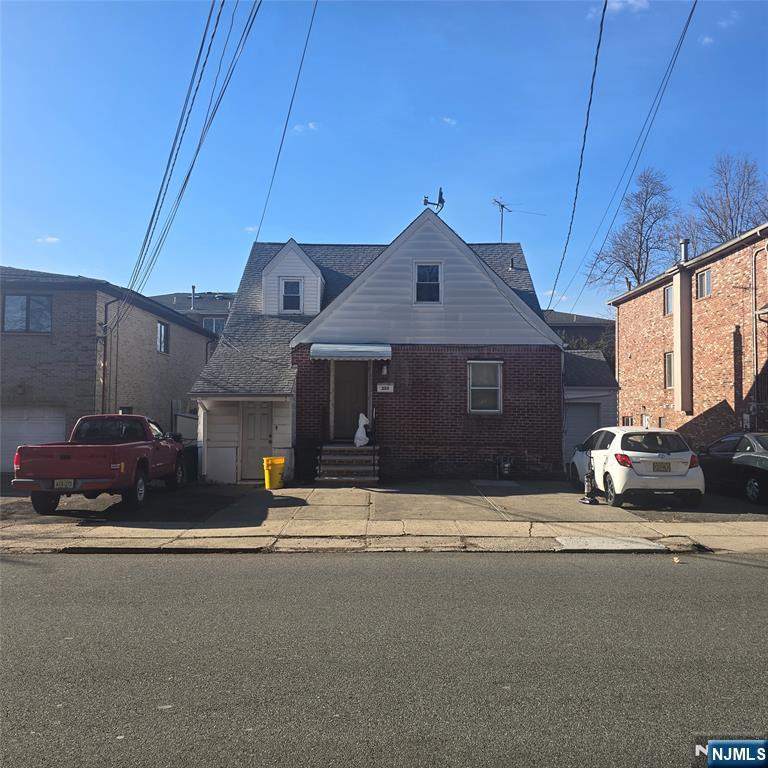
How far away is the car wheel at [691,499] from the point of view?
39.8 feet

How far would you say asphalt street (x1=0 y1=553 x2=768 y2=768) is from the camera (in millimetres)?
3598

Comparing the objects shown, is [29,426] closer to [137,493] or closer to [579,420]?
[137,493]

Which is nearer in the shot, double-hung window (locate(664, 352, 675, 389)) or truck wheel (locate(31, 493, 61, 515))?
truck wheel (locate(31, 493, 61, 515))

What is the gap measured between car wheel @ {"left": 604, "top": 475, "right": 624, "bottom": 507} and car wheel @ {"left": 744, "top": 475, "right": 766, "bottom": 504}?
2.62 meters

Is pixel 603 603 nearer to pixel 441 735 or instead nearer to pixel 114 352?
pixel 441 735

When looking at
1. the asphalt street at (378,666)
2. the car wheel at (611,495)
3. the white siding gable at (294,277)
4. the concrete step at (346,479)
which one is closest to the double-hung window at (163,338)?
the white siding gable at (294,277)

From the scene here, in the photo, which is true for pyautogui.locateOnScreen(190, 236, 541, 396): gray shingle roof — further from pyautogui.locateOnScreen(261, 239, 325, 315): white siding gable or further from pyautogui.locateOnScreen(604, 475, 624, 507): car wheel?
pyautogui.locateOnScreen(604, 475, 624, 507): car wheel

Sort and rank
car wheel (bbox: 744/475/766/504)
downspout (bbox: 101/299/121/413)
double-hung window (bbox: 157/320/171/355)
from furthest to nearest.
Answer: double-hung window (bbox: 157/320/171/355) → downspout (bbox: 101/299/121/413) → car wheel (bbox: 744/475/766/504)

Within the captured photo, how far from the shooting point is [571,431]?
27.5 m

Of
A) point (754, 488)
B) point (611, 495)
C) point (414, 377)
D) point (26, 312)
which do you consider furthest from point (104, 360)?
point (754, 488)

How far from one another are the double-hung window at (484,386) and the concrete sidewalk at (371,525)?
3293mm

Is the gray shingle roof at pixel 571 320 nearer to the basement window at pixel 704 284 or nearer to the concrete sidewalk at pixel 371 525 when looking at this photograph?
the basement window at pixel 704 284

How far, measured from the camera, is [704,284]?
22688 millimetres

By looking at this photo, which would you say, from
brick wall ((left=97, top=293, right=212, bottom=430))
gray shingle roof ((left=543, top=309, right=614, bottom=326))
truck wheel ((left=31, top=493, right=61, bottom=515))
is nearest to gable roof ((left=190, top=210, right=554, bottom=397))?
brick wall ((left=97, top=293, right=212, bottom=430))
